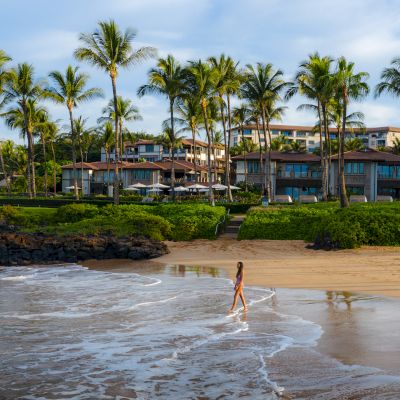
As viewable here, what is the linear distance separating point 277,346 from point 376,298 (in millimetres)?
5977

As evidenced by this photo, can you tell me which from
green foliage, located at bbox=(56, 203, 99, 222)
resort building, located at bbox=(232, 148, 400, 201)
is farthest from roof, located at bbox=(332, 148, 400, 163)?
green foliage, located at bbox=(56, 203, 99, 222)

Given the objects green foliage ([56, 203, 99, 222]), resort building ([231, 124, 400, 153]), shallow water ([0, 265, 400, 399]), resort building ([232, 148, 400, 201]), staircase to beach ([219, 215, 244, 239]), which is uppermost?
resort building ([231, 124, 400, 153])

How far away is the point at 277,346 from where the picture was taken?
11.5 meters

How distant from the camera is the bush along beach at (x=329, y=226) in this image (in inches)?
1096

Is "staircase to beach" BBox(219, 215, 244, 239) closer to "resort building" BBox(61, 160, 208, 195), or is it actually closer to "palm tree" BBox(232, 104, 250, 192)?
"palm tree" BBox(232, 104, 250, 192)

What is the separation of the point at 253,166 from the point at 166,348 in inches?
2162

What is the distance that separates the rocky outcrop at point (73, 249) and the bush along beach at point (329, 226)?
20.5 ft

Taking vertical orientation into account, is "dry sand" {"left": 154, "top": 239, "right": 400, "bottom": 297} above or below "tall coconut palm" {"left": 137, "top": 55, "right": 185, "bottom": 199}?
below

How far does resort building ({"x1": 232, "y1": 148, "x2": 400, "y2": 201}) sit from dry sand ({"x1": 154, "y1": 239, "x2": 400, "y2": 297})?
31.4m

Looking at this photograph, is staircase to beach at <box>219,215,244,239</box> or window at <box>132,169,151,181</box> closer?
staircase to beach at <box>219,215,244,239</box>

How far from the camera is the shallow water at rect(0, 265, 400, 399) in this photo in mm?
9031

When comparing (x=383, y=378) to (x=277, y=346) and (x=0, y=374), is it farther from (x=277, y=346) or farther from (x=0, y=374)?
(x=0, y=374)

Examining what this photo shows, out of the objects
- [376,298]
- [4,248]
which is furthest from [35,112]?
[376,298]

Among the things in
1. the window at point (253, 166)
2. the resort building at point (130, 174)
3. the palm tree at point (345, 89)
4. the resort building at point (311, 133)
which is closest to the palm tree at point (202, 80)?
the palm tree at point (345, 89)
